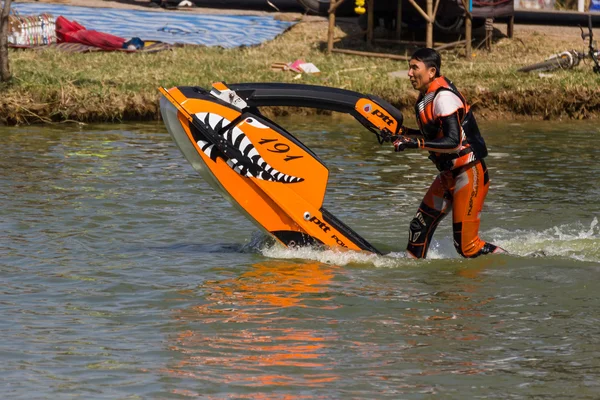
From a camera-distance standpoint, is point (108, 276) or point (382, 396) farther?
point (108, 276)

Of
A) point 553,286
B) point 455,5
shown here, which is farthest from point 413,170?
point 455,5

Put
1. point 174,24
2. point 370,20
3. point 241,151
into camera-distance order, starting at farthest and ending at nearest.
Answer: point 174,24
point 370,20
point 241,151

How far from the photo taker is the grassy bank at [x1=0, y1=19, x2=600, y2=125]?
1546 centimetres

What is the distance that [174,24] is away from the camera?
23.5 m

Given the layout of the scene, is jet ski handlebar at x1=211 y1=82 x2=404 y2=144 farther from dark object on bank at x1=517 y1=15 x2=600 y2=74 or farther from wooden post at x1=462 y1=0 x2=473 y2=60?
wooden post at x1=462 y1=0 x2=473 y2=60

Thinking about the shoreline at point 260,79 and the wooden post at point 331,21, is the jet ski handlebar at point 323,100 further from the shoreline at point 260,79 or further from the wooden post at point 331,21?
the wooden post at point 331,21

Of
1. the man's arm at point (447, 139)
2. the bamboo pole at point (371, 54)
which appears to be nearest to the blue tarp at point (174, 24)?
the bamboo pole at point (371, 54)

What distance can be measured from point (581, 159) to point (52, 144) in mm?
6380

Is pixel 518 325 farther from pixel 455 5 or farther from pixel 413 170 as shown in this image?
pixel 455 5

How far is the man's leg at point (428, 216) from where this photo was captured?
8.39 metres

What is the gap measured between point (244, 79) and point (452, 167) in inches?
384

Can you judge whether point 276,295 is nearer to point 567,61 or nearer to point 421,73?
point 421,73

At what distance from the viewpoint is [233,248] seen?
916 cm

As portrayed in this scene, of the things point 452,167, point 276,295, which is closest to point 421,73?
point 452,167
